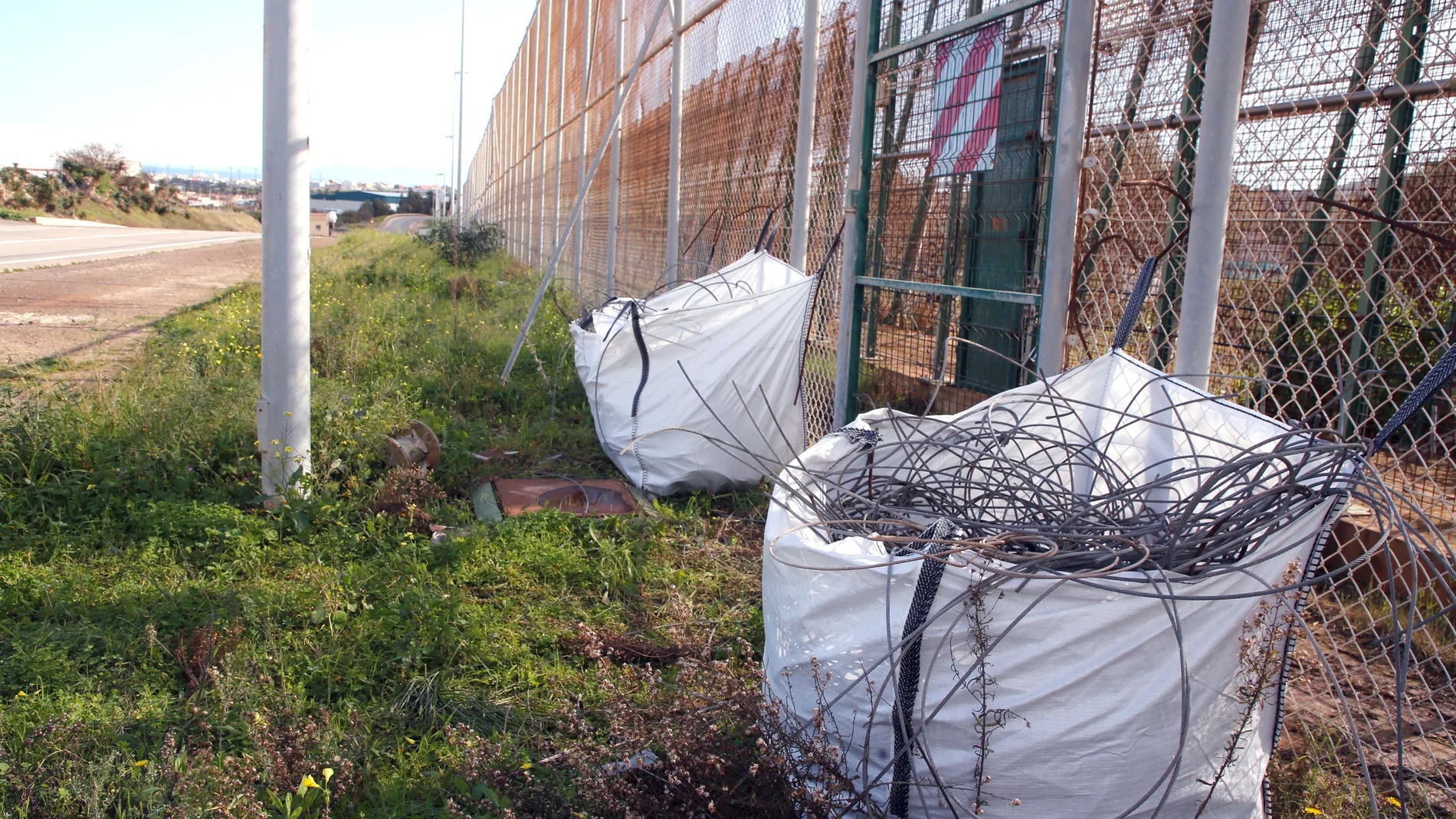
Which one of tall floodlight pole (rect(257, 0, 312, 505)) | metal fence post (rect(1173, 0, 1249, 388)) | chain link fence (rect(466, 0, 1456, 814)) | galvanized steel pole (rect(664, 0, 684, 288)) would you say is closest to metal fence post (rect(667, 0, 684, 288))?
galvanized steel pole (rect(664, 0, 684, 288))

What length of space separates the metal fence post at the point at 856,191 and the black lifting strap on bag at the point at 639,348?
976 millimetres

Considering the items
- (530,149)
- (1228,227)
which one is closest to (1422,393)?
(1228,227)

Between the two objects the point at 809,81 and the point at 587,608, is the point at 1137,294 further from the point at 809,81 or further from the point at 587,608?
the point at 809,81

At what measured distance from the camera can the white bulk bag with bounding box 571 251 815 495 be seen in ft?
15.0

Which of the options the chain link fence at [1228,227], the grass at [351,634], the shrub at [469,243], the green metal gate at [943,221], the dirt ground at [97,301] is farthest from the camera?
the shrub at [469,243]

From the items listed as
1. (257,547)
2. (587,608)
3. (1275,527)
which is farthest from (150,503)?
(1275,527)

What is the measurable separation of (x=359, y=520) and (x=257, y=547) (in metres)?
0.46

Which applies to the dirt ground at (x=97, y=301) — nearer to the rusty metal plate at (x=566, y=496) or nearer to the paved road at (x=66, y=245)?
the paved road at (x=66, y=245)

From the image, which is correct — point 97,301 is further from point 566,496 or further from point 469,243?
point 566,496

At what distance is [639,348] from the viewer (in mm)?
4727

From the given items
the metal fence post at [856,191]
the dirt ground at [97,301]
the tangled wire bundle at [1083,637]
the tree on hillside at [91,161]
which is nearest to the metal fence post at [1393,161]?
the tangled wire bundle at [1083,637]

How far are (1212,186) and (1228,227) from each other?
0.90 meters

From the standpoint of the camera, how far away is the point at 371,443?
4691 mm

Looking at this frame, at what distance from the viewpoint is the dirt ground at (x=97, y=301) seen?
8.58 m
